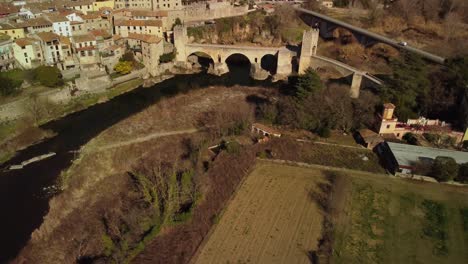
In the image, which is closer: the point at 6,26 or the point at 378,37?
the point at 6,26

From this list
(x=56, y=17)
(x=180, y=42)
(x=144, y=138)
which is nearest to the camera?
(x=144, y=138)

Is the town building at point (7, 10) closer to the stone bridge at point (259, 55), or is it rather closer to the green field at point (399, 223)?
the stone bridge at point (259, 55)

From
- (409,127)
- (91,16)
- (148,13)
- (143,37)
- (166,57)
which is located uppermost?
(148,13)

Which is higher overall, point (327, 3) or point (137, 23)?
point (327, 3)

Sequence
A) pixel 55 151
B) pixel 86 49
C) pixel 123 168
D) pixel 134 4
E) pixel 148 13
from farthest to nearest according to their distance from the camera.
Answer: pixel 134 4 → pixel 148 13 → pixel 86 49 → pixel 55 151 → pixel 123 168

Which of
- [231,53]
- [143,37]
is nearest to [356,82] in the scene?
[231,53]

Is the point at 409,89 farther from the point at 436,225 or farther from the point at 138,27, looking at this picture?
the point at 138,27

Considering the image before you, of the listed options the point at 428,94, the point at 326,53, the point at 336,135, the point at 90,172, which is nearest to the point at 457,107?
the point at 428,94

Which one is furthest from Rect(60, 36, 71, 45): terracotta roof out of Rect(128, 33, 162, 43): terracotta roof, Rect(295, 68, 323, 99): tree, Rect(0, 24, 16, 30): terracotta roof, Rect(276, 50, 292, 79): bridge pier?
Rect(295, 68, 323, 99): tree
